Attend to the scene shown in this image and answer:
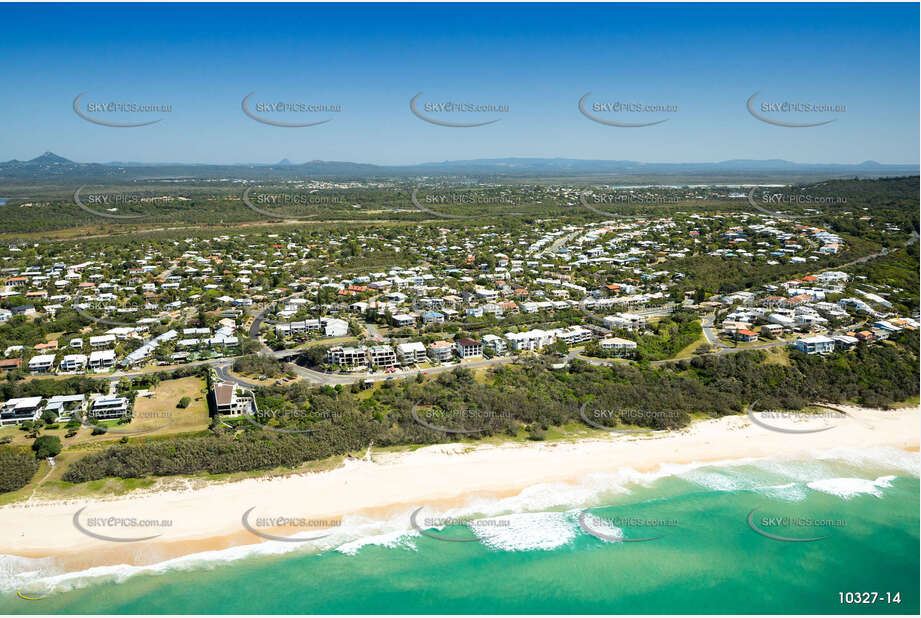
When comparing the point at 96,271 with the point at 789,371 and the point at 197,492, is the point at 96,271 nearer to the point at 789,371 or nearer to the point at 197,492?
the point at 197,492

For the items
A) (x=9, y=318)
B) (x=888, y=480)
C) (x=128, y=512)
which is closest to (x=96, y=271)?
(x=9, y=318)

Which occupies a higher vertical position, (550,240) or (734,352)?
(550,240)

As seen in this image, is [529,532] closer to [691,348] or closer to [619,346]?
[619,346]

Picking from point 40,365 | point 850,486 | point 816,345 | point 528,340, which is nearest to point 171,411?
point 40,365

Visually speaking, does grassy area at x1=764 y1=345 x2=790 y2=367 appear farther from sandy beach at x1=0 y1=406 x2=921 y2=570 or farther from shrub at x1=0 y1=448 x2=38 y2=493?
shrub at x1=0 y1=448 x2=38 y2=493

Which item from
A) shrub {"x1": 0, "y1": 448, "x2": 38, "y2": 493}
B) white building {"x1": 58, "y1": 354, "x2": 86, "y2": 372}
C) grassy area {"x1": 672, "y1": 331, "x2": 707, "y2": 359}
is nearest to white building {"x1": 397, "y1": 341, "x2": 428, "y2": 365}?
grassy area {"x1": 672, "y1": 331, "x2": 707, "y2": 359}

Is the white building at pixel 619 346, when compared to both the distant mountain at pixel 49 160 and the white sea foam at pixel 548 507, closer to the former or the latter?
the white sea foam at pixel 548 507

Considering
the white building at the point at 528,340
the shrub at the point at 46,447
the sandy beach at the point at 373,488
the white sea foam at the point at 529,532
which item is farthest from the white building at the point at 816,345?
the shrub at the point at 46,447
